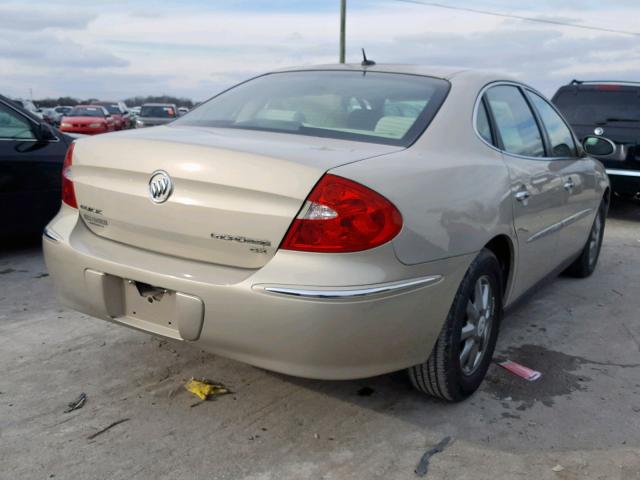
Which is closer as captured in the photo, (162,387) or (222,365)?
(162,387)

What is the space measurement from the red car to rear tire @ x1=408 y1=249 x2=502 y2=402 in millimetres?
21556

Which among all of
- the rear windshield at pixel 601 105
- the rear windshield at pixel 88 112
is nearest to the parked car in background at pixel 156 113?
the rear windshield at pixel 88 112

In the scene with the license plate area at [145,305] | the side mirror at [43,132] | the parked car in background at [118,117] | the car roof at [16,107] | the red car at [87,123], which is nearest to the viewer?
the license plate area at [145,305]

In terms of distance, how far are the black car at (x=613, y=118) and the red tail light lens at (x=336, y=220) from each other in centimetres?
639

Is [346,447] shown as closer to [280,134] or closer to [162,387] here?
[162,387]

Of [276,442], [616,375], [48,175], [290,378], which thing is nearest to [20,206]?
[48,175]

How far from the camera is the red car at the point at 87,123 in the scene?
23328mm

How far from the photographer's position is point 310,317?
2295 millimetres

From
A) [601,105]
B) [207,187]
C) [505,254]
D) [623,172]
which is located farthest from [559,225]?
[601,105]

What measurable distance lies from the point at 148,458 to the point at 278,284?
0.86 m

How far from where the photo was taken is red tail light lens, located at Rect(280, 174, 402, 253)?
231 centimetres

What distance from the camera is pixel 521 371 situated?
11.2 ft

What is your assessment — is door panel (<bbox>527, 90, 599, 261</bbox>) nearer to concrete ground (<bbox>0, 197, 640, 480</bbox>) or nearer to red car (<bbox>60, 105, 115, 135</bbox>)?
concrete ground (<bbox>0, 197, 640, 480</bbox>)

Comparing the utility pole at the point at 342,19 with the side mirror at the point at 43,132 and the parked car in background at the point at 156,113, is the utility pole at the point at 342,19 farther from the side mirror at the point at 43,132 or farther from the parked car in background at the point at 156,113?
the side mirror at the point at 43,132
